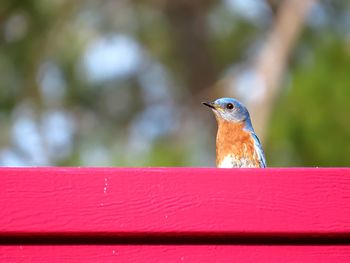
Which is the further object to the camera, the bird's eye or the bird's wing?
the bird's eye

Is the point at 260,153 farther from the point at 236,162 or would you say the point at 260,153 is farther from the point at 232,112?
the point at 232,112

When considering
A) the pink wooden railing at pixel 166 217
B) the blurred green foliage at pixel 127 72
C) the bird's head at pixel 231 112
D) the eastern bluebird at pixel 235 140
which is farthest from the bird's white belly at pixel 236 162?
the blurred green foliage at pixel 127 72

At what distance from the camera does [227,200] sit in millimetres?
2502

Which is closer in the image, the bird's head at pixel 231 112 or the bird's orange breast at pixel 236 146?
the bird's orange breast at pixel 236 146

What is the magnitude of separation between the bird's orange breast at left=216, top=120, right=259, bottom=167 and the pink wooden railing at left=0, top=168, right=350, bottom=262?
261 centimetres

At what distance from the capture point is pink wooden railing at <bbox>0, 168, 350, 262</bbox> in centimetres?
245

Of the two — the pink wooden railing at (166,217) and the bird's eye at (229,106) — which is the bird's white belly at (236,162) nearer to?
the bird's eye at (229,106)

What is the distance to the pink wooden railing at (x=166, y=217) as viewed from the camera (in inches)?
96.6

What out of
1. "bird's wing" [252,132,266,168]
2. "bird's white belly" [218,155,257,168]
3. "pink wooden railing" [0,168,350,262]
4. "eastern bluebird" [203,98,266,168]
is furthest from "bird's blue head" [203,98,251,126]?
"pink wooden railing" [0,168,350,262]

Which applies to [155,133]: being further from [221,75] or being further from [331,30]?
[331,30]
